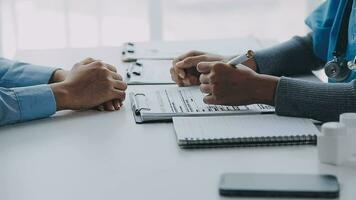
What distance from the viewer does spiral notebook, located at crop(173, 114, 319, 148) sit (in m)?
1.14

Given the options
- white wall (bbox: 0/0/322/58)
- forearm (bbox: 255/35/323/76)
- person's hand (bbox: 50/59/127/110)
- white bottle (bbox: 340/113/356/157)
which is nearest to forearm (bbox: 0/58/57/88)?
person's hand (bbox: 50/59/127/110)

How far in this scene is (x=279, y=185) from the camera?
0.93 meters

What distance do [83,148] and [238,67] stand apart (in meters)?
0.40

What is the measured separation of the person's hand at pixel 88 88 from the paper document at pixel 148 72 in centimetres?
19

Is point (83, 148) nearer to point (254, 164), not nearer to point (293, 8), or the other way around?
point (254, 164)

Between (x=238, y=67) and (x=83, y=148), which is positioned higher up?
(x=238, y=67)

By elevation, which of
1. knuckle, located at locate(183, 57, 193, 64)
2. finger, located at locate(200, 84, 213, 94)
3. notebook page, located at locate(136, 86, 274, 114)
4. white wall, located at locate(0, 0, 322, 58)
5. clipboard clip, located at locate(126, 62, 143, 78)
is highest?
knuckle, located at locate(183, 57, 193, 64)

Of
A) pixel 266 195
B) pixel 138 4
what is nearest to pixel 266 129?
pixel 266 195

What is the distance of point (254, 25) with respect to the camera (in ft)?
10.6

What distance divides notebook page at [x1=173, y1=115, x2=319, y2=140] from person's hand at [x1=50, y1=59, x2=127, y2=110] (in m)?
0.22

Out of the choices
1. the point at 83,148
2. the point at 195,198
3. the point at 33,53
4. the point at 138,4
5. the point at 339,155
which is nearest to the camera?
the point at 195,198

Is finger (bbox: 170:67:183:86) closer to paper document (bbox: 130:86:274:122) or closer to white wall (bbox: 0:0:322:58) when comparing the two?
paper document (bbox: 130:86:274:122)

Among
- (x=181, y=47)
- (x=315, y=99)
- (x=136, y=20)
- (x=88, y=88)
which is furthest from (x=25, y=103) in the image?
(x=136, y=20)

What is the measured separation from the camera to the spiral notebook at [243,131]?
1.14 metres
